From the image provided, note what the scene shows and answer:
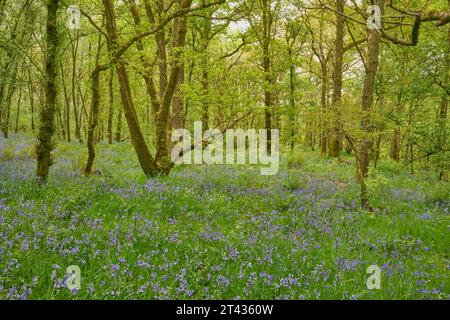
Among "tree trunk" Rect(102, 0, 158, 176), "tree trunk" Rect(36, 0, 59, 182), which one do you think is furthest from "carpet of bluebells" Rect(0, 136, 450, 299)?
"tree trunk" Rect(102, 0, 158, 176)

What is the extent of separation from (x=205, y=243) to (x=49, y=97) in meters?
4.90

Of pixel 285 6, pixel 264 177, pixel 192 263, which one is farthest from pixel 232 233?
pixel 285 6

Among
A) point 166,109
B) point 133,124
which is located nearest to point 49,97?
point 133,124

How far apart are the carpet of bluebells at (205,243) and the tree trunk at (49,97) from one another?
503 millimetres

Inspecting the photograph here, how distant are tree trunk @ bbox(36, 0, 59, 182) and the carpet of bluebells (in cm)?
50

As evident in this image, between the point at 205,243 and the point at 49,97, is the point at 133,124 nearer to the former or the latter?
the point at 49,97

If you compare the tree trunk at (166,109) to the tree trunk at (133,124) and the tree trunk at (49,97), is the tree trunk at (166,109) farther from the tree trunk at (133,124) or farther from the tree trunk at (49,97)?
the tree trunk at (49,97)

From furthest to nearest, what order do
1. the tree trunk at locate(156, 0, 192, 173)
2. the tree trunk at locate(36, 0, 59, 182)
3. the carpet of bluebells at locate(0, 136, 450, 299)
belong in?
the tree trunk at locate(156, 0, 192, 173) < the tree trunk at locate(36, 0, 59, 182) < the carpet of bluebells at locate(0, 136, 450, 299)

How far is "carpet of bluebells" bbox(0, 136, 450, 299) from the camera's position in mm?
3936

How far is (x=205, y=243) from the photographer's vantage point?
5.23 m

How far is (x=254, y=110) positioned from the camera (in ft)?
32.7

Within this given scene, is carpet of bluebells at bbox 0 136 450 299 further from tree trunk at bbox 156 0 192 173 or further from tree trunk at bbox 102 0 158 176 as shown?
tree trunk at bbox 156 0 192 173
